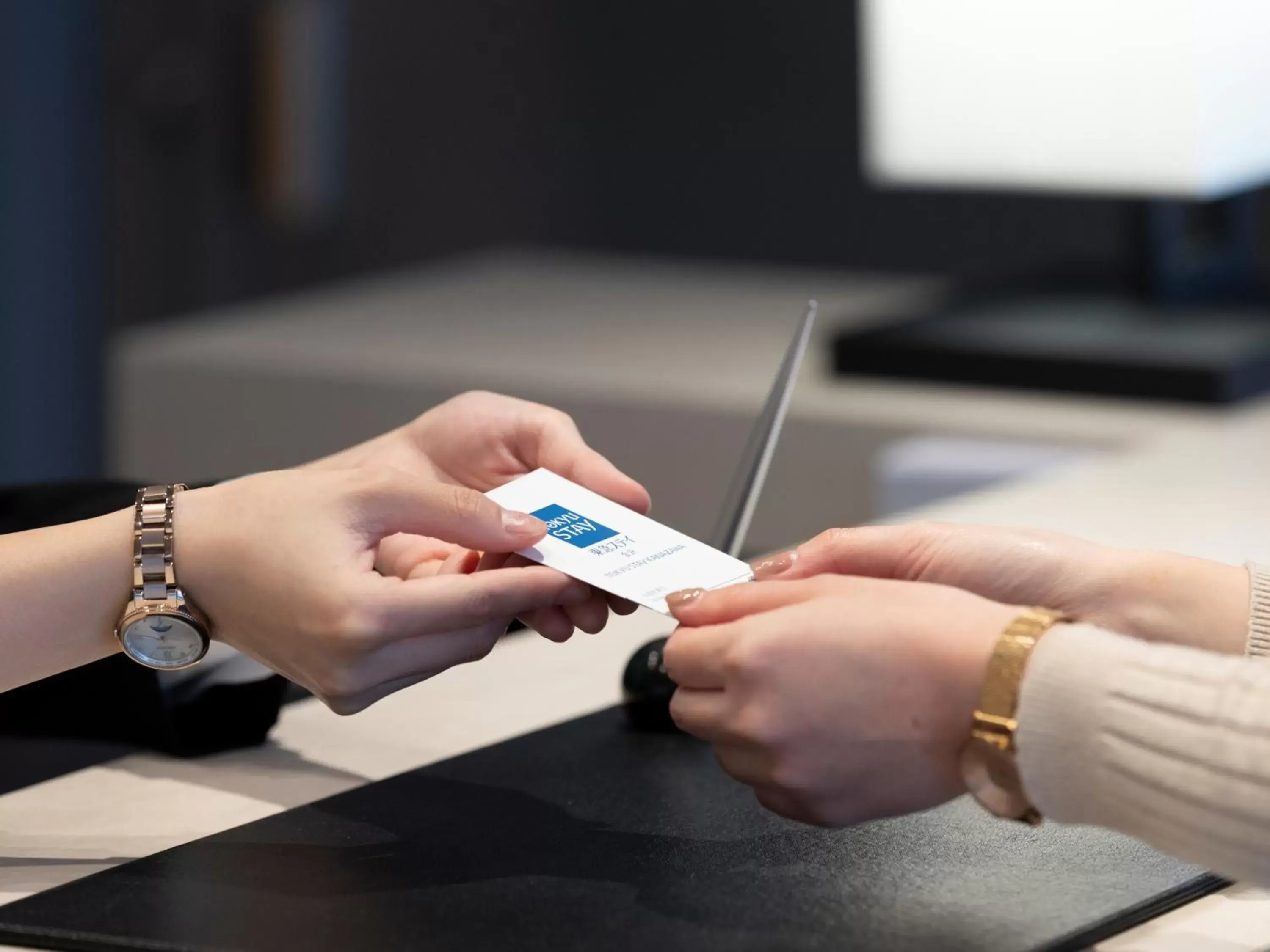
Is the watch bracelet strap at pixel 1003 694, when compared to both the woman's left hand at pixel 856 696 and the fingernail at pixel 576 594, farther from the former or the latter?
the fingernail at pixel 576 594

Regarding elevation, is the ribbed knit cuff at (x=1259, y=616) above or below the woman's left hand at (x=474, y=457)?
below

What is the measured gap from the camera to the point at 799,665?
751 mm

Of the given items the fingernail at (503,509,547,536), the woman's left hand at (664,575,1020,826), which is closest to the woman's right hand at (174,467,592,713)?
the fingernail at (503,509,547,536)

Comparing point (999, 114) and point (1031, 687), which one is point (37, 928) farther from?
point (999, 114)

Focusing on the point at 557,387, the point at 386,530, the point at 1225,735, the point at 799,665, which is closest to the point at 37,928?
the point at 386,530

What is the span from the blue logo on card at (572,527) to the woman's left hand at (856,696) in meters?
0.14

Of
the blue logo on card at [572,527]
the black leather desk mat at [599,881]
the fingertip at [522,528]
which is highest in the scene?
the fingertip at [522,528]

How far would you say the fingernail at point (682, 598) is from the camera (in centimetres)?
83

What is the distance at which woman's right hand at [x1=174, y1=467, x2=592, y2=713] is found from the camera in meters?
0.81

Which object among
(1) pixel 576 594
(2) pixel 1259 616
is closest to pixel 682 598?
(1) pixel 576 594

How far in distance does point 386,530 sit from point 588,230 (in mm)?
2380

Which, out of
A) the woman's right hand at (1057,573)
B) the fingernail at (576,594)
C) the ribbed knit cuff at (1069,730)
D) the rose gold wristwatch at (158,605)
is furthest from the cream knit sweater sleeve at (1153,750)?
the rose gold wristwatch at (158,605)

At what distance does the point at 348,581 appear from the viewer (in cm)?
81

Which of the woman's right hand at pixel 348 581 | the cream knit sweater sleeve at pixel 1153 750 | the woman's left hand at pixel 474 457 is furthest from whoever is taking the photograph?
the woman's left hand at pixel 474 457
